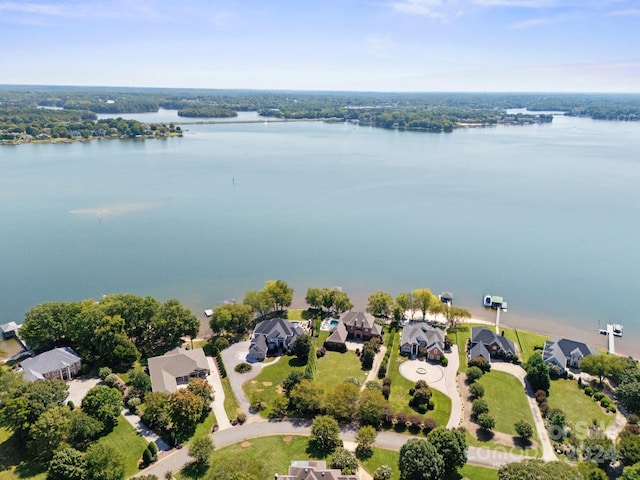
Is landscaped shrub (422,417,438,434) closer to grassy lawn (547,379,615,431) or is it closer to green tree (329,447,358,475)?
green tree (329,447,358,475)

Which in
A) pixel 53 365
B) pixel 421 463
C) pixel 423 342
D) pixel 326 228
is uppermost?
pixel 326 228

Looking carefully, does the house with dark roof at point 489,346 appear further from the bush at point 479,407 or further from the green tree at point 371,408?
the green tree at point 371,408

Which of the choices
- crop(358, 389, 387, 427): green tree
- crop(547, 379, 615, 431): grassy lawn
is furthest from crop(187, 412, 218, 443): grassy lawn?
crop(547, 379, 615, 431): grassy lawn

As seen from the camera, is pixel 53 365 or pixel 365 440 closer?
pixel 365 440

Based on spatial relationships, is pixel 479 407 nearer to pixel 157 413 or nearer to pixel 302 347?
pixel 302 347

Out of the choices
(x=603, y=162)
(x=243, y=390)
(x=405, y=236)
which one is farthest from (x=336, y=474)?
(x=603, y=162)

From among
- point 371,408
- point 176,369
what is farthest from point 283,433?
point 176,369

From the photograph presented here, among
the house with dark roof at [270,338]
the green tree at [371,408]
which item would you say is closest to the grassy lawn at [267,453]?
the green tree at [371,408]

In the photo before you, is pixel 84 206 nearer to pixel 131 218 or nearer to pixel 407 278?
pixel 131 218
